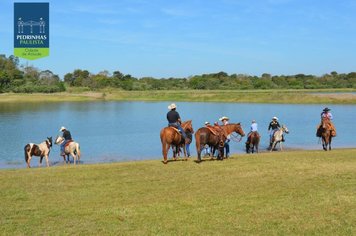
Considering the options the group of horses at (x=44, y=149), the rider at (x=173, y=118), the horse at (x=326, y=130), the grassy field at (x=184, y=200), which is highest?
the rider at (x=173, y=118)

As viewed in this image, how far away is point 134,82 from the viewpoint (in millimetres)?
166125

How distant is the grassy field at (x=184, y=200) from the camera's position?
9.26 m

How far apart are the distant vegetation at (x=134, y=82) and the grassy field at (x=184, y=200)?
372 feet

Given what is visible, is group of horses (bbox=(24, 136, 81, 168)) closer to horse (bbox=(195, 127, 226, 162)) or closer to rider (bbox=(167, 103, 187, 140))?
rider (bbox=(167, 103, 187, 140))

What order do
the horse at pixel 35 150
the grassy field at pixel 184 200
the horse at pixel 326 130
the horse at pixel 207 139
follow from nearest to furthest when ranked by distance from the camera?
1. the grassy field at pixel 184 200
2. the horse at pixel 207 139
3. the horse at pixel 35 150
4. the horse at pixel 326 130

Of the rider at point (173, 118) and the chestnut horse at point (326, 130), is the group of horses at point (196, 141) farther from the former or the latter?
the rider at point (173, 118)

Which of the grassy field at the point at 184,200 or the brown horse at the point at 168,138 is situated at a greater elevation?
the brown horse at the point at 168,138

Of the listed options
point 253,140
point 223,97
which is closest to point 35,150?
point 253,140

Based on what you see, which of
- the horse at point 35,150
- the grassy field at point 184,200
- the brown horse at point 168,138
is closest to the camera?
the grassy field at point 184,200

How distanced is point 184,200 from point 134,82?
156025 millimetres

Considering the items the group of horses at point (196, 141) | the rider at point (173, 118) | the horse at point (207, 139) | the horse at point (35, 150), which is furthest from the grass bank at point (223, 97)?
the rider at point (173, 118)

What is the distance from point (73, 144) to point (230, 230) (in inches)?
630

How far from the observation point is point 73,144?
78.0ft

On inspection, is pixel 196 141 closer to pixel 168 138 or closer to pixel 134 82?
pixel 168 138
